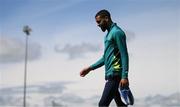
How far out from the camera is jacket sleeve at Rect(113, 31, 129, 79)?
8.44 meters

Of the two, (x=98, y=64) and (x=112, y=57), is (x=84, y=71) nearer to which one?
(x=98, y=64)

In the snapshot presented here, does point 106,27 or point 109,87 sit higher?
point 106,27

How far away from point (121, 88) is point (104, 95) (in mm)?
376

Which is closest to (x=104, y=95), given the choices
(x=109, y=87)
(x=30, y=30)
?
(x=109, y=87)

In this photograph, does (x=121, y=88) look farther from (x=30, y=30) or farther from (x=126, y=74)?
(x=30, y=30)

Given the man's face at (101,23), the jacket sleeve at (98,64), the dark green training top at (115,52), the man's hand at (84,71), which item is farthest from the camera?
the man's hand at (84,71)

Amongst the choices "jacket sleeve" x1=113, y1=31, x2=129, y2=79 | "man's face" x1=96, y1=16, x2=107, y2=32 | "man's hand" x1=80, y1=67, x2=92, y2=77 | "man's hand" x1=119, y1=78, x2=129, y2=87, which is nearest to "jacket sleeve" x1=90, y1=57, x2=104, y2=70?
"man's hand" x1=80, y1=67, x2=92, y2=77

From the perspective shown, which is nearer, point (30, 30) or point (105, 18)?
point (105, 18)

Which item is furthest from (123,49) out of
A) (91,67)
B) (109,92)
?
(91,67)

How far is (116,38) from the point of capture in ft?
28.5

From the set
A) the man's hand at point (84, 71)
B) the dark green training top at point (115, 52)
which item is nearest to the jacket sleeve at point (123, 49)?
the dark green training top at point (115, 52)

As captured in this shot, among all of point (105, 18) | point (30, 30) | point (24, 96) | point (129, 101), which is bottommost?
point (129, 101)

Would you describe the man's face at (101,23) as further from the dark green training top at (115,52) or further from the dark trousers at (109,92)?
the dark trousers at (109,92)

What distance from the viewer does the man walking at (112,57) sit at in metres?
8.62
